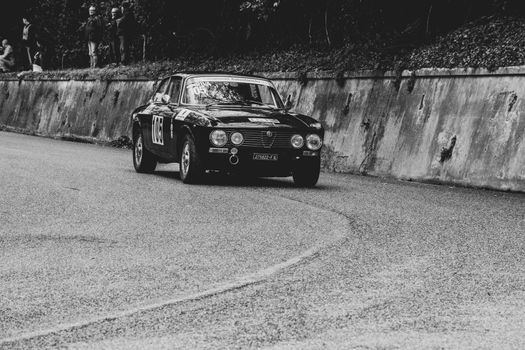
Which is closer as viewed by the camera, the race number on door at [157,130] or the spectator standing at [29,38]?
the race number on door at [157,130]

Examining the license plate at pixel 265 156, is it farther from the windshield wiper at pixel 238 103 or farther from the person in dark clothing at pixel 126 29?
the person in dark clothing at pixel 126 29

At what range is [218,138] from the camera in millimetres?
13992

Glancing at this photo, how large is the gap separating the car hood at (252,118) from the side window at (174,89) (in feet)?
3.49

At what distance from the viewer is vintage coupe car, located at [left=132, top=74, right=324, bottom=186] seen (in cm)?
1407

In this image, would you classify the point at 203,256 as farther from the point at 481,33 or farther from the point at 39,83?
the point at 39,83

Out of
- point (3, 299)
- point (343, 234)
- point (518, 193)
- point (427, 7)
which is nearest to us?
point (3, 299)

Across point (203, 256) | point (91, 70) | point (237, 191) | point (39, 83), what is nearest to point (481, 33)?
point (237, 191)

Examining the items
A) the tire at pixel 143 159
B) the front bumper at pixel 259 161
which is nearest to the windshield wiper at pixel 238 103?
the front bumper at pixel 259 161

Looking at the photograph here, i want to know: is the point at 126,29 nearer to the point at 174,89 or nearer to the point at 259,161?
the point at 174,89

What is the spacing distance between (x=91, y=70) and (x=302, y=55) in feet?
35.9

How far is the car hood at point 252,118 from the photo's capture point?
14094 millimetres

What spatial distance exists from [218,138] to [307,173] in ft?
4.72

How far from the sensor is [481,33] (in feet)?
60.8

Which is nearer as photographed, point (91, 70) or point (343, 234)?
point (343, 234)
